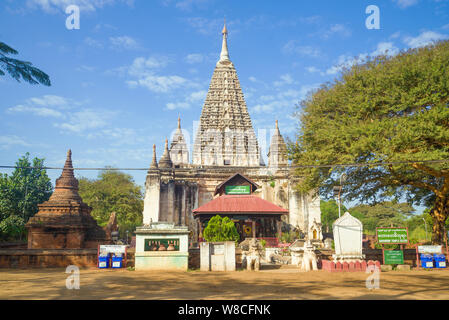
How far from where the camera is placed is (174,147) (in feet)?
144

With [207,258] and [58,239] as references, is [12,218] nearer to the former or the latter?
[58,239]

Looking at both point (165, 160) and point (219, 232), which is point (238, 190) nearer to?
point (165, 160)

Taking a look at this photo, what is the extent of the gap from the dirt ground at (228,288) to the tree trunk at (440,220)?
281 inches

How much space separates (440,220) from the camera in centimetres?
1981

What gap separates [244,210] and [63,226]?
545 inches

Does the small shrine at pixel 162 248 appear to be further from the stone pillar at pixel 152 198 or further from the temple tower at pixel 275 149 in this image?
the temple tower at pixel 275 149

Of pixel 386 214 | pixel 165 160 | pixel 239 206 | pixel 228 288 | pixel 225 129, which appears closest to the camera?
pixel 228 288

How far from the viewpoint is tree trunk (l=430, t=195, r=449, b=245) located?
1948cm

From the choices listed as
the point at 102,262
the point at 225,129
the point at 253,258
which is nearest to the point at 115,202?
the point at 225,129

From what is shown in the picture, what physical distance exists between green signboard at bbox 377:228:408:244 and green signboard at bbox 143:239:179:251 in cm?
948

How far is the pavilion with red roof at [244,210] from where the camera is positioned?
29.3m

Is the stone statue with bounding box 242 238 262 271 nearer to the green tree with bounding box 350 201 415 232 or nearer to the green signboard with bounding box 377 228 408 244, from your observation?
the green signboard with bounding box 377 228 408 244

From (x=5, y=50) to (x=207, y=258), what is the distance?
39.1 ft
